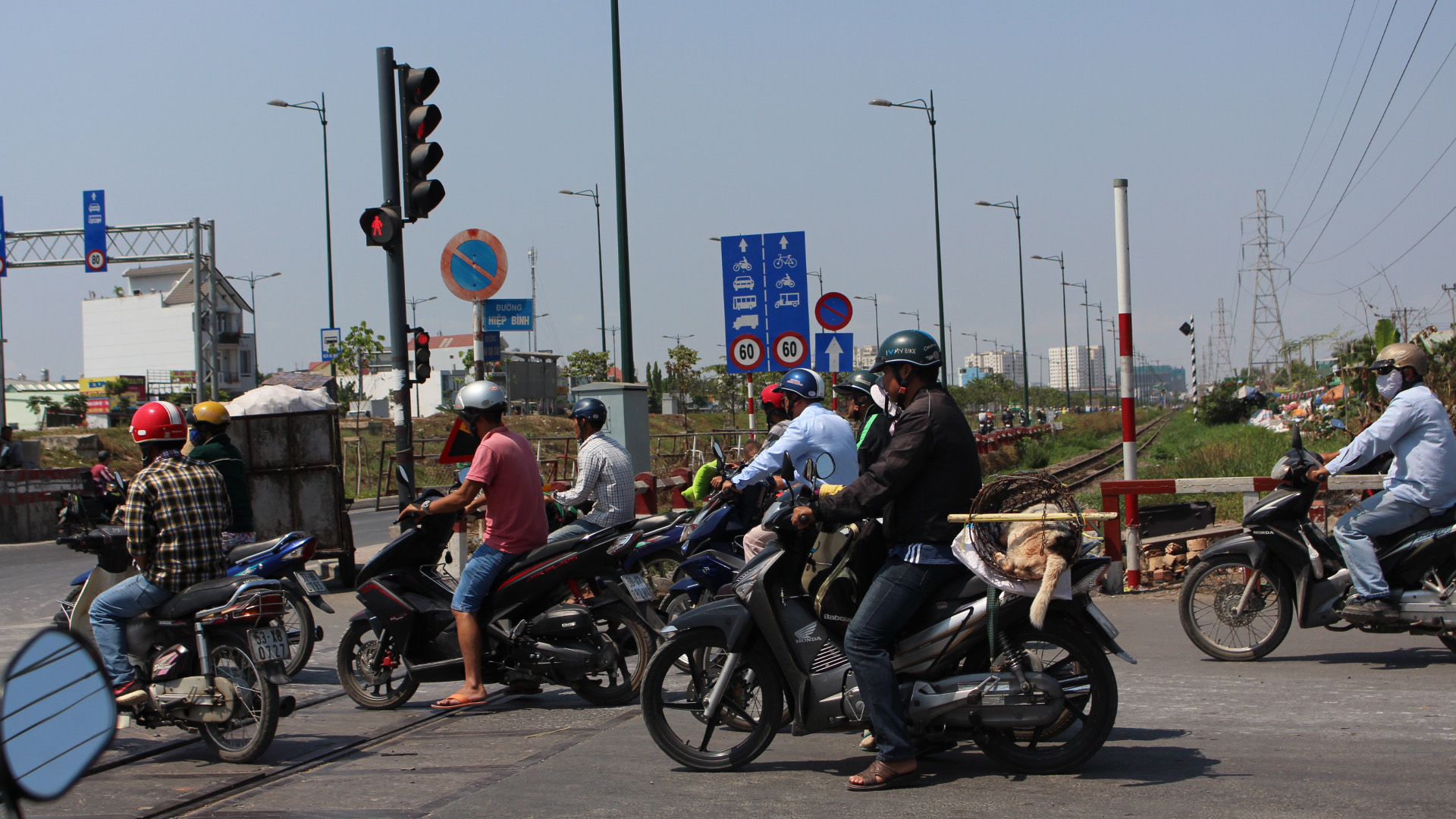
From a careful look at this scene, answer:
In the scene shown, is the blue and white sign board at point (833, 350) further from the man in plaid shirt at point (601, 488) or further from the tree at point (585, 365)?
the tree at point (585, 365)

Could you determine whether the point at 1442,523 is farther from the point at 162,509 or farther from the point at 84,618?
the point at 84,618

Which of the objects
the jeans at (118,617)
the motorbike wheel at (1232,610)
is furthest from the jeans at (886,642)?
the jeans at (118,617)

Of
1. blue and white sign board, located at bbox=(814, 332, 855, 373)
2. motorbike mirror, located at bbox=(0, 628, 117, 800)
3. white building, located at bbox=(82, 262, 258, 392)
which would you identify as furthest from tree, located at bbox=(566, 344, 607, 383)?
motorbike mirror, located at bbox=(0, 628, 117, 800)

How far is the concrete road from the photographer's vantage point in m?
4.54

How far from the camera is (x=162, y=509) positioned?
226 inches

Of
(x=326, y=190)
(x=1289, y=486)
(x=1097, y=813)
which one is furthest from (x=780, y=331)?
(x=326, y=190)

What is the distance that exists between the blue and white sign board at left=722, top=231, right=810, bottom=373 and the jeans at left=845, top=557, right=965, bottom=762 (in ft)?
33.9

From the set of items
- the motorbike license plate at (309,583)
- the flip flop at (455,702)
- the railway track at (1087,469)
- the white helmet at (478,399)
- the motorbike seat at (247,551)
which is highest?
the white helmet at (478,399)

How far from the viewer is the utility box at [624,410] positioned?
1148cm

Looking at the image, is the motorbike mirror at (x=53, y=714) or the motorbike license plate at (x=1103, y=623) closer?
the motorbike mirror at (x=53, y=714)

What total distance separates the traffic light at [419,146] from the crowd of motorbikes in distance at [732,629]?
3.52 m

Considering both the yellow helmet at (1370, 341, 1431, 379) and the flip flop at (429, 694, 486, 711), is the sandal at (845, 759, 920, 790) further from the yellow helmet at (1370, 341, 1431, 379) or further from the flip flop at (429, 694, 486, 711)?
the yellow helmet at (1370, 341, 1431, 379)

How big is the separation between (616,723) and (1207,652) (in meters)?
3.66

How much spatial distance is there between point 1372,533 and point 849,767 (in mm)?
3660
